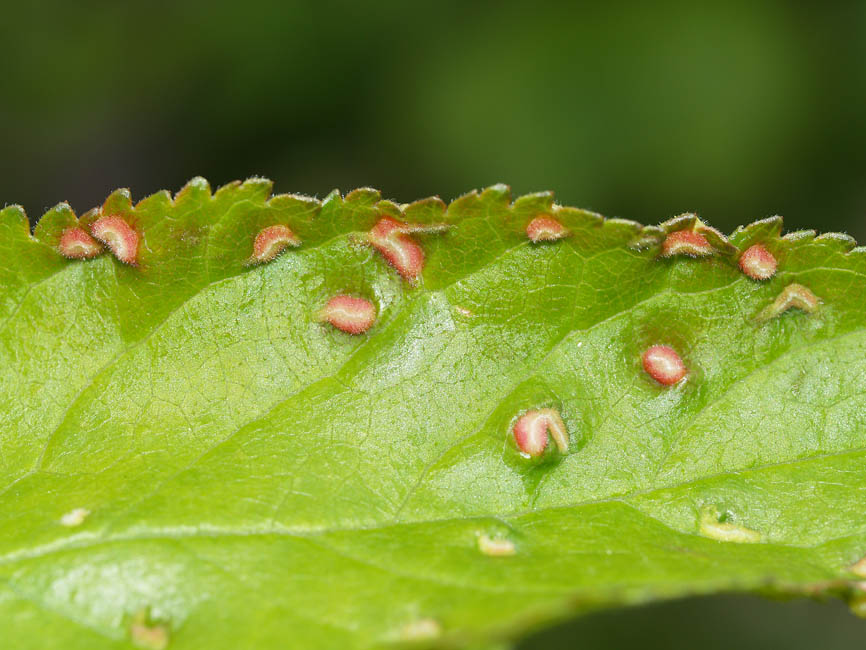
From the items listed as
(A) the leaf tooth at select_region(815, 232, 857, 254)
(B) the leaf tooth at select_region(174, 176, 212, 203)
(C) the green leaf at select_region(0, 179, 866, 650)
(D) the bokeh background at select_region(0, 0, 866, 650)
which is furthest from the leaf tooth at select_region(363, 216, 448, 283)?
(D) the bokeh background at select_region(0, 0, 866, 650)

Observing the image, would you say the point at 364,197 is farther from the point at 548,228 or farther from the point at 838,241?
the point at 838,241

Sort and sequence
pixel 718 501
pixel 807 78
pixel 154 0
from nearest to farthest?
pixel 718 501
pixel 807 78
pixel 154 0

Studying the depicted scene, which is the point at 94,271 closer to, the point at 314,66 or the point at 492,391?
the point at 492,391

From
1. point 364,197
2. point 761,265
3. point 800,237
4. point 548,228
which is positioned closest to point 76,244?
point 364,197

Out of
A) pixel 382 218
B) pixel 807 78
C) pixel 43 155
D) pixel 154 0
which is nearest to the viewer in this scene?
pixel 382 218

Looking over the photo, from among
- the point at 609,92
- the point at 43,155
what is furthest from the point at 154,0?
the point at 609,92

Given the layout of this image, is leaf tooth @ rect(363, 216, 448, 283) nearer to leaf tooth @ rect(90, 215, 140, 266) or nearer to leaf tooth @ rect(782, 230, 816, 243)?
leaf tooth @ rect(90, 215, 140, 266)
